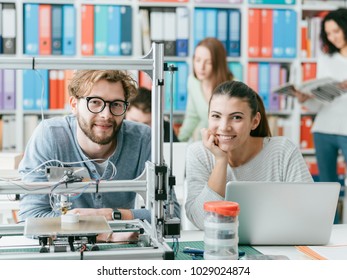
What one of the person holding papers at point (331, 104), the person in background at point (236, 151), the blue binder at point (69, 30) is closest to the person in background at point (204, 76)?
the person holding papers at point (331, 104)

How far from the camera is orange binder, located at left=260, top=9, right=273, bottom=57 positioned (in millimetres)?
4523

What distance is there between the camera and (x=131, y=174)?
7.57 feet

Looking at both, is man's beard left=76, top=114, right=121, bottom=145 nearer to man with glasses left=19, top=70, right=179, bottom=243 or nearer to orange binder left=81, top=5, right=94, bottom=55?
man with glasses left=19, top=70, right=179, bottom=243

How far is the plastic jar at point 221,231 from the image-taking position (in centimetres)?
162

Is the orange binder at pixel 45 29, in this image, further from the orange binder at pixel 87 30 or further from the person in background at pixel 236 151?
the person in background at pixel 236 151

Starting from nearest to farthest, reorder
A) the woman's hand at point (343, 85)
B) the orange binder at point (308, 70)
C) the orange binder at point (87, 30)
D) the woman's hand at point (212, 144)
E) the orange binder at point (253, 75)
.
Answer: the woman's hand at point (212, 144)
the woman's hand at point (343, 85)
the orange binder at point (87, 30)
the orange binder at point (253, 75)
the orange binder at point (308, 70)

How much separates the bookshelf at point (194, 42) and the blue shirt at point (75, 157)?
82.6 inches

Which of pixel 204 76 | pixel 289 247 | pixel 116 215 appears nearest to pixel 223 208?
pixel 289 247

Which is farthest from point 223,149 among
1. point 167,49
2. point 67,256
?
point 167,49

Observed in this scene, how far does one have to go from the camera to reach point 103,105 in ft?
6.86

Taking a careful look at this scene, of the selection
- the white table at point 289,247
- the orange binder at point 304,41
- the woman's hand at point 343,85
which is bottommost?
the white table at point 289,247

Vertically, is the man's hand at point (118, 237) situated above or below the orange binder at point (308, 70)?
below

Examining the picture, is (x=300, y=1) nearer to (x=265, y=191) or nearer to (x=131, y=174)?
(x=131, y=174)
